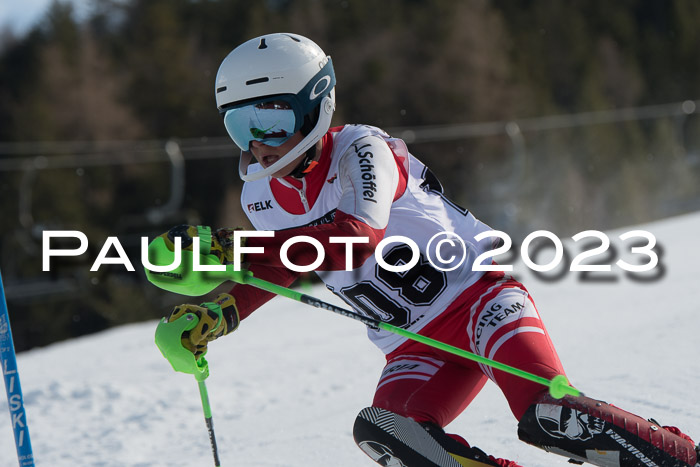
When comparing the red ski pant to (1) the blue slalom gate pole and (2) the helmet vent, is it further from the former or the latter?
(1) the blue slalom gate pole

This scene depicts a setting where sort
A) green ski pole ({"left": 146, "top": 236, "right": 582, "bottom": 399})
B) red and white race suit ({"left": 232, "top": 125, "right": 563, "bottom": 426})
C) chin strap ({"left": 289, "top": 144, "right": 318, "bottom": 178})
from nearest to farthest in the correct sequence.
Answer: green ski pole ({"left": 146, "top": 236, "right": 582, "bottom": 399}) → red and white race suit ({"left": 232, "top": 125, "right": 563, "bottom": 426}) → chin strap ({"left": 289, "top": 144, "right": 318, "bottom": 178})

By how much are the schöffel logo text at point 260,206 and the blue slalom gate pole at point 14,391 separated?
0.87m

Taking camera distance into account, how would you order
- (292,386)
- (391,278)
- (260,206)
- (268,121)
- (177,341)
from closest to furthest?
(177,341) < (268,121) < (391,278) < (260,206) < (292,386)

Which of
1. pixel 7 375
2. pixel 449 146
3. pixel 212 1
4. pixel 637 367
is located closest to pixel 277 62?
pixel 7 375

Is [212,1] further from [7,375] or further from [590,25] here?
[7,375]

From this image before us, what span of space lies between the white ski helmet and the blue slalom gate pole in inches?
32.6

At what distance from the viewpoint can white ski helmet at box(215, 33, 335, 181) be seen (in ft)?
8.01

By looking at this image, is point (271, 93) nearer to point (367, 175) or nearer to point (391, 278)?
point (367, 175)

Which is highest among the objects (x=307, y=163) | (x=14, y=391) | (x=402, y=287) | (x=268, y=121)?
(x=268, y=121)

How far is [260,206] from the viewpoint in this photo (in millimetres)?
2770

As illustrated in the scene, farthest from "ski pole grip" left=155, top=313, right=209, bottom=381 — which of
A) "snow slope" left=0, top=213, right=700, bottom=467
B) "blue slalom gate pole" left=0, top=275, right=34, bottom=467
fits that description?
"snow slope" left=0, top=213, right=700, bottom=467

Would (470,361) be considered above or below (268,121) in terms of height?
below

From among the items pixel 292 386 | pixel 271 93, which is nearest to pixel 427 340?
pixel 271 93

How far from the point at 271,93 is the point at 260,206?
0.48 meters
